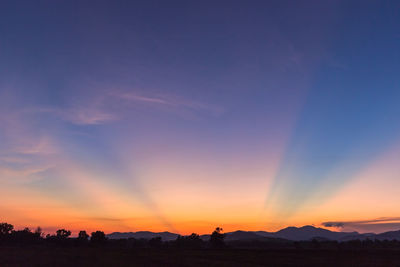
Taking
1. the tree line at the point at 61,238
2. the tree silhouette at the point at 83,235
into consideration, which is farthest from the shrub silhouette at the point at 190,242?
the tree silhouette at the point at 83,235

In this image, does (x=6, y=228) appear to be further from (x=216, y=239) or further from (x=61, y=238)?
(x=216, y=239)

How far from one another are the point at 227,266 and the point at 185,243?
443 ft

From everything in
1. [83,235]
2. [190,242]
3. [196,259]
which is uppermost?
[83,235]

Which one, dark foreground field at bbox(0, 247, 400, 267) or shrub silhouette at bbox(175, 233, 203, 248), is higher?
shrub silhouette at bbox(175, 233, 203, 248)

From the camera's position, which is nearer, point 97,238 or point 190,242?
point 97,238

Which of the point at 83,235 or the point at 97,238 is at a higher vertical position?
the point at 83,235

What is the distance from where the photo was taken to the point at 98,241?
527 ft

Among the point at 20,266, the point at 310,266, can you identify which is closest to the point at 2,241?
the point at 20,266

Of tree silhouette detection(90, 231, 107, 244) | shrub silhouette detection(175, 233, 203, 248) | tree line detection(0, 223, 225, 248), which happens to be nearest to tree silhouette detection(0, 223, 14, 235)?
tree line detection(0, 223, 225, 248)

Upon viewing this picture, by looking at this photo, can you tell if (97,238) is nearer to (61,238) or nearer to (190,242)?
(61,238)

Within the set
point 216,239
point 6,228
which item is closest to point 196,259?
point 216,239

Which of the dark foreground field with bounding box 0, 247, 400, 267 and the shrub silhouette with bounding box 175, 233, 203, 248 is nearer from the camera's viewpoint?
the dark foreground field with bounding box 0, 247, 400, 267

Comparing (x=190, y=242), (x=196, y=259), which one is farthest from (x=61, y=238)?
(x=196, y=259)

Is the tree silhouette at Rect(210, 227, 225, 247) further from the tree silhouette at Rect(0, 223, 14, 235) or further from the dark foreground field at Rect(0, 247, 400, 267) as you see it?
the tree silhouette at Rect(0, 223, 14, 235)
